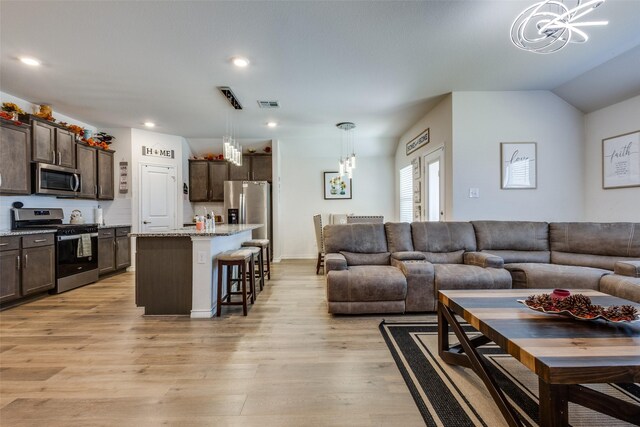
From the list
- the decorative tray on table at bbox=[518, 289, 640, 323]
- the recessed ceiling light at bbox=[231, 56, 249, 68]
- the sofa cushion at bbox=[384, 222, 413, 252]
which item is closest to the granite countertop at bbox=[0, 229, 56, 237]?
the recessed ceiling light at bbox=[231, 56, 249, 68]

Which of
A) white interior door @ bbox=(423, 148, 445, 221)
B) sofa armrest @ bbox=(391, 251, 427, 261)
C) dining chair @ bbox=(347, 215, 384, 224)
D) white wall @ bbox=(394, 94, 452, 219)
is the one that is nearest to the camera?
sofa armrest @ bbox=(391, 251, 427, 261)

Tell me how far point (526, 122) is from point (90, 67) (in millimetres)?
5484

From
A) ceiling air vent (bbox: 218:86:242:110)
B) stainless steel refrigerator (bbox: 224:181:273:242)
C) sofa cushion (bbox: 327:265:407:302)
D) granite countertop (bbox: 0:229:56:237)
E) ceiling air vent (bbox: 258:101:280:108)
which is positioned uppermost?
ceiling air vent (bbox: 258:101:280:108)

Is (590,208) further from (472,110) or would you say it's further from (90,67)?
(90,67)

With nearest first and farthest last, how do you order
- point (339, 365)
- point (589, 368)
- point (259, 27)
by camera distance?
point (589, 368), point (339, 365), point (259, 27)

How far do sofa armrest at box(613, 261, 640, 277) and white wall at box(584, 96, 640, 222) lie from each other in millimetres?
1101

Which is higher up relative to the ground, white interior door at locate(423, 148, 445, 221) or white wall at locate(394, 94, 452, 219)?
white wall at locate(394, 94, 452, 219)

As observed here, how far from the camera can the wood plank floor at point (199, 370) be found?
157cm

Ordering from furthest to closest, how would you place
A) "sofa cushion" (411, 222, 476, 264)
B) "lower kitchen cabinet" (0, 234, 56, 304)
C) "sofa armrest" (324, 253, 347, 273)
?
"sofa cushion" (411, 222, 476, 264) < "lower kitchen cabinet" (0, 234, 56, 304) < "sofa armrest" (324, 253, 347, 273)

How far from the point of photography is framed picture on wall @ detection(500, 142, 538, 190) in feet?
13.2

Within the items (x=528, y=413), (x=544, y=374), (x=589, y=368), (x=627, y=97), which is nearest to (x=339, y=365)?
(x=528, y=413)

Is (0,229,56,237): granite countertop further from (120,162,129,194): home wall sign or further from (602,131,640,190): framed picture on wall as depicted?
(602,131,640,190): framed picture on wall

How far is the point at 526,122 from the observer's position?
404 cm

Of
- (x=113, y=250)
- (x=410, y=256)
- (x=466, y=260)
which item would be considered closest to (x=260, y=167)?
(x=113, y=250)
